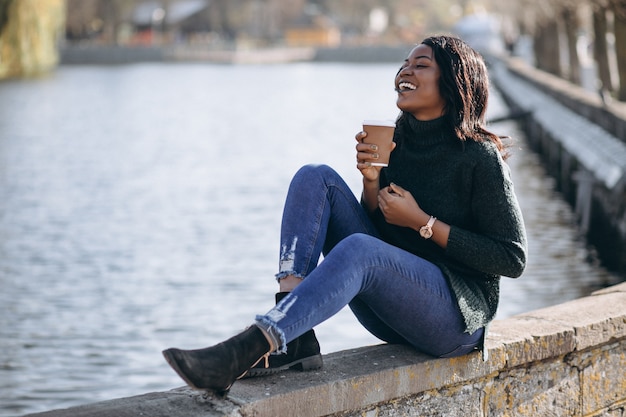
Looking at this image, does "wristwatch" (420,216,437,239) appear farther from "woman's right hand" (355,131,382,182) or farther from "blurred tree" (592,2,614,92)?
"blurred tree" (592,2,614,92)

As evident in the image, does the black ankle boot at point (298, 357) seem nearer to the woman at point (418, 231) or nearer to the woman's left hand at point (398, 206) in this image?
the woman at point (418, 231)

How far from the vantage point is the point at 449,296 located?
3.52 meters

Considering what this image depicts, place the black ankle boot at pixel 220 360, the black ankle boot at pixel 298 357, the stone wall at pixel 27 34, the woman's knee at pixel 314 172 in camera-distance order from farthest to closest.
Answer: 1. the stone wall at pixel 27 34
2. the woman's knee at pixel 314 172
3. the black ankle boot at pixel 298 357
4. the black ankle boot at pixel 220 360

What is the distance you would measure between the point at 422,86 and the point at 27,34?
→ 39.2m

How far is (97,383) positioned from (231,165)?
46.7 feet

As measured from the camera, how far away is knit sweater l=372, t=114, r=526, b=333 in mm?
3510

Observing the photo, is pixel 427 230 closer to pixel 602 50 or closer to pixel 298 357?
pixel 298 357

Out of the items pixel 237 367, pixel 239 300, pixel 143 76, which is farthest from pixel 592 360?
pixel 143 76

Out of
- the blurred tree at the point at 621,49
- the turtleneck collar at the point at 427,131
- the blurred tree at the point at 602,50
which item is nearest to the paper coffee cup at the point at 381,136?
the turtleneck collar at the point at 427,131

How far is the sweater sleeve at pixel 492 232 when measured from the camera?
11.5 feet

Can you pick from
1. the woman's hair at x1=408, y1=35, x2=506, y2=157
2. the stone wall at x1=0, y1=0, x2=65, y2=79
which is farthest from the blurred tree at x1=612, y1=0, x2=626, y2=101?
the stone wall at x1=0, y1=0, x2=65, y2=79

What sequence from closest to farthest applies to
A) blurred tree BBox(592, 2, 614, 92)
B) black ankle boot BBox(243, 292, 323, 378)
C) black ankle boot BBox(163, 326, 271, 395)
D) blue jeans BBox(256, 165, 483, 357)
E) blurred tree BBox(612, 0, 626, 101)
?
black ankle boot BBox(163, 326, 271, 395), blue jeans BBox(256, 165, 483, 357), black ankle boot BBox(243, 292, 323, 378), blurred tree BBox(612, 0, 626, 101), blurred tree BBox(592, 2, 614, 92)

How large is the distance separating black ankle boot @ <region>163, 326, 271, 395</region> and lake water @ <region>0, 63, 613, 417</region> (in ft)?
13.5

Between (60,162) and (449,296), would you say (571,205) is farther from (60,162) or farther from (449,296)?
(449,296)
